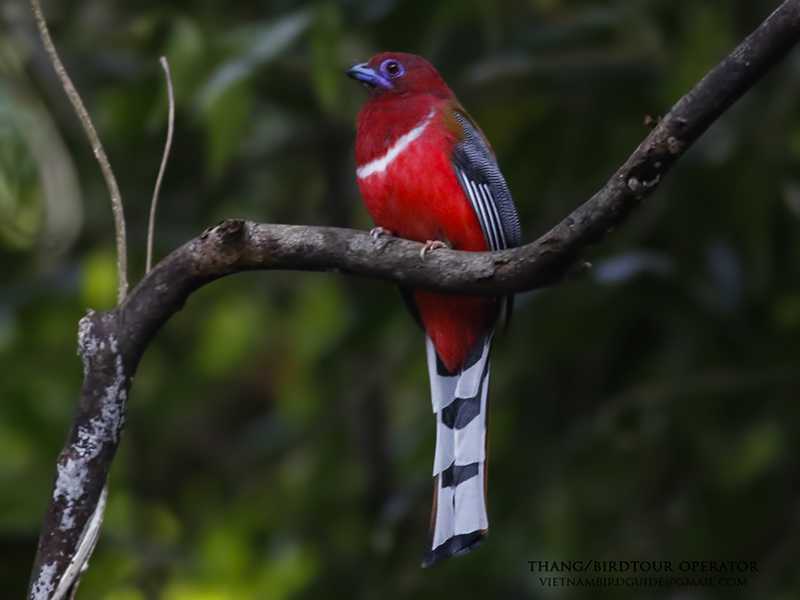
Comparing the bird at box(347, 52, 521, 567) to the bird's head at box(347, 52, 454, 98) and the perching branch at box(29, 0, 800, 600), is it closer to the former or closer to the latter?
the bird's head at box(347, 52, 454, 98)

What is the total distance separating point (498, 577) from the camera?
3922mm

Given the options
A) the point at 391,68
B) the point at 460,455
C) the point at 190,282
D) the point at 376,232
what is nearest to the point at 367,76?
the point at 391,68

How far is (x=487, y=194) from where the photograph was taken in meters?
2.67

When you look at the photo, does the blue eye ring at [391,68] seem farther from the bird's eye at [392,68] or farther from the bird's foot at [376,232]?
the bird's foot at [376,232]

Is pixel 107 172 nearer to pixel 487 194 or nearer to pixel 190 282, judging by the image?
pixel 190 282

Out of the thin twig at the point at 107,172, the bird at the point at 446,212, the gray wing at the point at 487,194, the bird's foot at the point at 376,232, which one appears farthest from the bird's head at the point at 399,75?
the thin twig at the point at 107,172

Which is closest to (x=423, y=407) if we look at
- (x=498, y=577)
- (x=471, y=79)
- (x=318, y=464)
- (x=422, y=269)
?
(x=318, y=464)

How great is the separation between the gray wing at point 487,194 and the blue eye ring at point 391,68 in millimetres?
310

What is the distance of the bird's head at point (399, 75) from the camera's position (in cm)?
293

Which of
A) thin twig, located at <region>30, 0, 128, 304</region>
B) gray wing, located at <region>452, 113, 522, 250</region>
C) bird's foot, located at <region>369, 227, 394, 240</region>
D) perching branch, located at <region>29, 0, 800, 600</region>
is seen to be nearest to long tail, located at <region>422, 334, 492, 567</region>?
gray wing, located at <region>452, 113, 522, 250</region>

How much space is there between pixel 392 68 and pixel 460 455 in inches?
45.8

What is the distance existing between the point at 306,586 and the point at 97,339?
2.49 meters

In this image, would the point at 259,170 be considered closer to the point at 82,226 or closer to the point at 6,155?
the point at 82,226

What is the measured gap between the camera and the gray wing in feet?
8.64
